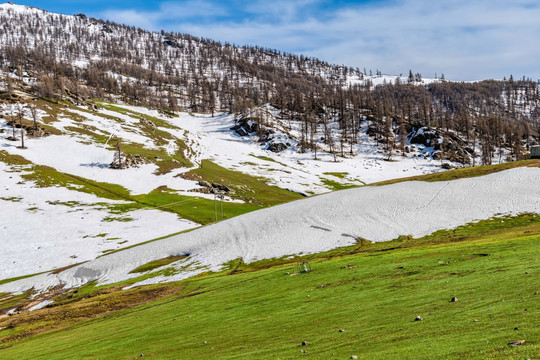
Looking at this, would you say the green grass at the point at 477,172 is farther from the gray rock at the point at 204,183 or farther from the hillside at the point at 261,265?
the gray rock at the point at 204,183

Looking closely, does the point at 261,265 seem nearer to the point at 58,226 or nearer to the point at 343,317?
the point at 343,317

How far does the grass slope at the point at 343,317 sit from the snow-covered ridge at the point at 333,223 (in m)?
22.7

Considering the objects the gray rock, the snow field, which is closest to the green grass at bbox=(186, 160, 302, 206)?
the gray rock

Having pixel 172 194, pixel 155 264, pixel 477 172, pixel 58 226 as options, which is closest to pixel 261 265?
pixel 155 264

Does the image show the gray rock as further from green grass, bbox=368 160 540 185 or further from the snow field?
green grass, bbox=368 160 540 185

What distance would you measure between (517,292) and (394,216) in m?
58.3

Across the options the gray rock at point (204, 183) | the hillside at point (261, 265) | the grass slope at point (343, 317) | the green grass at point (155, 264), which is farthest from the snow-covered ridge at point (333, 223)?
the gray rock at point (204, 183)

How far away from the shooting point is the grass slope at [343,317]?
15664 millimetres

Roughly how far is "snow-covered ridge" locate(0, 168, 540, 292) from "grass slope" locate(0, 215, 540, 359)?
2270cm

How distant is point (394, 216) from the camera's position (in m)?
77.1

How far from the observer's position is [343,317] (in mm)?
23297

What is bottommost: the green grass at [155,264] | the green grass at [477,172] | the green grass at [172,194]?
the green grass at [155,264]

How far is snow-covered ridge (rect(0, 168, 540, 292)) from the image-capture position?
71938 mm

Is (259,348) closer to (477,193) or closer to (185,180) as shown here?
(477,193)
